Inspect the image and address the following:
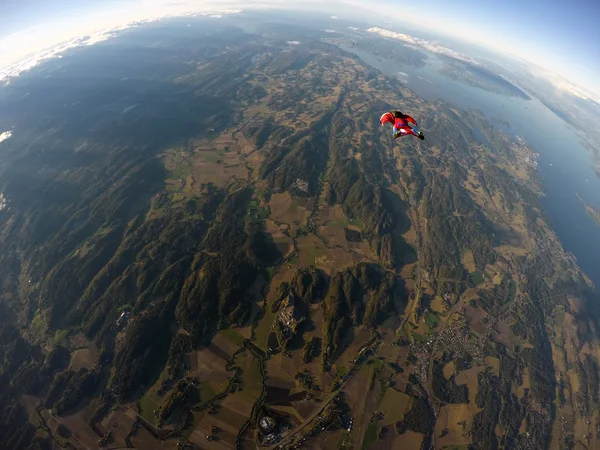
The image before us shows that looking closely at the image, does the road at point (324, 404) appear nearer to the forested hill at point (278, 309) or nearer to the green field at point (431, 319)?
the forested hill at point (278, 309)

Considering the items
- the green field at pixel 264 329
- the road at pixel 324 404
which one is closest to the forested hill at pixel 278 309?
the road at pixel 324 404

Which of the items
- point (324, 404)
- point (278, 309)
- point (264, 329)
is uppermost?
point (278, 309)

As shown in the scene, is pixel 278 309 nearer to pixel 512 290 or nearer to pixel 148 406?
pixel 148 406

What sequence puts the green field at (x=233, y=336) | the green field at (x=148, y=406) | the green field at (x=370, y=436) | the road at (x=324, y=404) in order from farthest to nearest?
the green field at (x=233, y=336)
the green field at (x=148, y=406)
the green field at (x=370, y=436)
the road at (x=324, y=404)

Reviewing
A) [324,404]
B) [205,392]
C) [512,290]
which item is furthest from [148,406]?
[512,290]

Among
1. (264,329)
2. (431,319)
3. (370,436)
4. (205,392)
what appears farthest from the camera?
(431,319)

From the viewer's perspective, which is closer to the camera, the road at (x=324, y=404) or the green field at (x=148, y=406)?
the road at (x=324, y=404)

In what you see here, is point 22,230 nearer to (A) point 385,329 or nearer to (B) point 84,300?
(B) point 84,300

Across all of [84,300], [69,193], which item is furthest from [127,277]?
[69,193]
